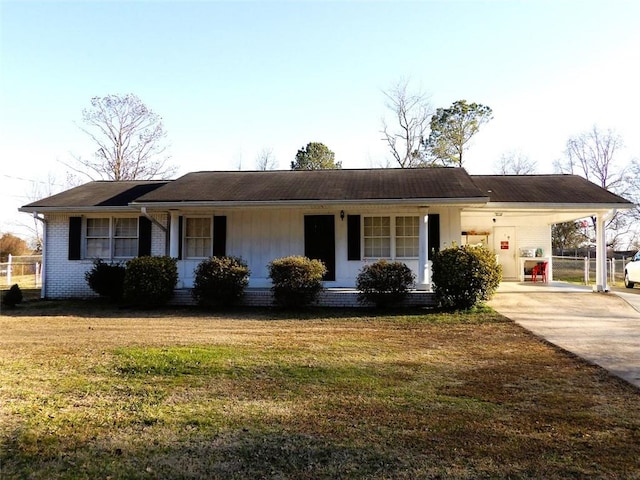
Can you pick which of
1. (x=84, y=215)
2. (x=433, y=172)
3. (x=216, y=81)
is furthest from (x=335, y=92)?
(x=84, y=215)

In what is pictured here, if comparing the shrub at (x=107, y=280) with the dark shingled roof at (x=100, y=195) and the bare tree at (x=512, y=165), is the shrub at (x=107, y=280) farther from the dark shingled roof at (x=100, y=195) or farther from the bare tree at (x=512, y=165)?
the bare tree at (x=512, y=165)

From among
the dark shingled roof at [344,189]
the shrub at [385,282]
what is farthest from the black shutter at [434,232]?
the shrub at [385,282]

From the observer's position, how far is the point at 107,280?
1369cm

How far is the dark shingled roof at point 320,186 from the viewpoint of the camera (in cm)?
1255

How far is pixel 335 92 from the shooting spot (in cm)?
1992

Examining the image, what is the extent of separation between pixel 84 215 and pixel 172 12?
7135 mm

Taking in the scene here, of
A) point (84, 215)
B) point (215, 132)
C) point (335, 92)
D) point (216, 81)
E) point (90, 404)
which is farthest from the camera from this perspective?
point (215, 132)

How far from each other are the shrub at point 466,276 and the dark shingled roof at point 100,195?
9.90m

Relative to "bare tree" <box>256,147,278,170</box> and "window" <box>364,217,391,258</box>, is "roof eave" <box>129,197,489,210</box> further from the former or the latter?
"bare tree" <box>256,147,278,170</box>

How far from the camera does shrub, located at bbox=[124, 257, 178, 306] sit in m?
12.0

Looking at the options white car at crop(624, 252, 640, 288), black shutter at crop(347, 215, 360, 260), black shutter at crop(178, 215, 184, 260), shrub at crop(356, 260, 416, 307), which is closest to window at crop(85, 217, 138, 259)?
black shutter at crop(178, 215, 184, 260)

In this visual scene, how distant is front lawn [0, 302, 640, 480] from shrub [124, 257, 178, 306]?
4037 mm

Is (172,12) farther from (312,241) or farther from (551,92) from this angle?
(551,92)

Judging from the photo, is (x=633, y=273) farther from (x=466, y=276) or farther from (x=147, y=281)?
(x=147, y=281)
